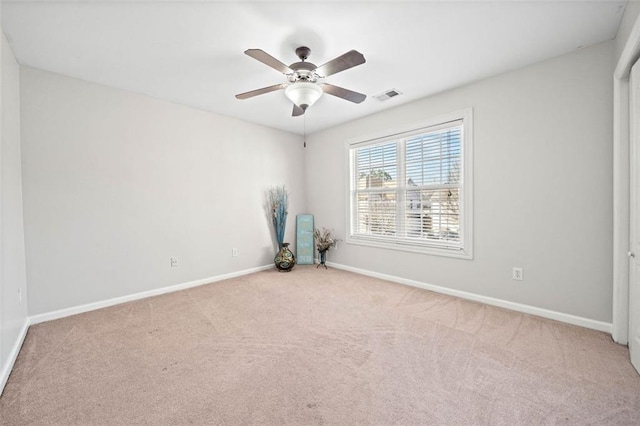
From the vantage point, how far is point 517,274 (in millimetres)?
2750

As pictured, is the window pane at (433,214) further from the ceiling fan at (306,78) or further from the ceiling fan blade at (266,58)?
the ceiling fan blade at (266,58)

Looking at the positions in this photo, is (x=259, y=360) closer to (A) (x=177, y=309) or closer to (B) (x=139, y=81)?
(A) (x=177, y=309)

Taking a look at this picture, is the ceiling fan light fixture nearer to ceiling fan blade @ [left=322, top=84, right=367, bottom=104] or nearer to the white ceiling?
ceiling fan blade @ [left=322, top=84, right=367, bottom=104]

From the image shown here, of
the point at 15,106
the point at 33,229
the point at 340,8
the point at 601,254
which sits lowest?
the point at 601,254

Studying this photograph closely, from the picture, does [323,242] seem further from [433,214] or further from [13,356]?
[13,356]

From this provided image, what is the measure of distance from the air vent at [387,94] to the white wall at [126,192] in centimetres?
212

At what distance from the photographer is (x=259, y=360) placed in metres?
1.94

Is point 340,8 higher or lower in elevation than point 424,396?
higher

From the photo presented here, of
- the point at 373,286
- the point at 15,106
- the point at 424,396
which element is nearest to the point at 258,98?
the point at 15,106

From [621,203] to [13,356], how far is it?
4776mm

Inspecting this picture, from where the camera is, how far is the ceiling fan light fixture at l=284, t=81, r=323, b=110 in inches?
95.7

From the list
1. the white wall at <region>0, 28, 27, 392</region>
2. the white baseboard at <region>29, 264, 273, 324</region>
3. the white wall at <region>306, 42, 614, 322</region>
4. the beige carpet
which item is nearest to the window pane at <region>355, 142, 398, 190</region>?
the white wall at <region>306, 42, 614, 322</region>

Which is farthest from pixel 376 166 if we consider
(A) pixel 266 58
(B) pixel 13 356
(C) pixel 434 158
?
(B) pixel 13 356

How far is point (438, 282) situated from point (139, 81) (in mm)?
4244
